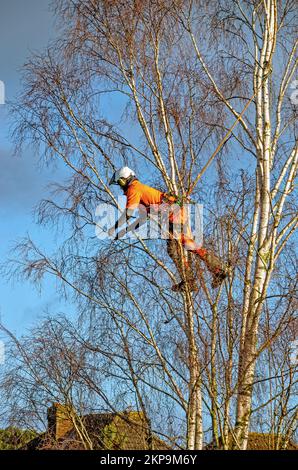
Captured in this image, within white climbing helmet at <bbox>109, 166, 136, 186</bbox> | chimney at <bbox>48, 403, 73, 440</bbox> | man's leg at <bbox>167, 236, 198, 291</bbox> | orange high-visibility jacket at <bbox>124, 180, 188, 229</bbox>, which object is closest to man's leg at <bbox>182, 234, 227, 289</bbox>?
man's leg at <bbox>167, 236, 198, 291</bbox>

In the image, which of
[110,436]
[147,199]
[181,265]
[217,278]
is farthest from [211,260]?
[110,436]

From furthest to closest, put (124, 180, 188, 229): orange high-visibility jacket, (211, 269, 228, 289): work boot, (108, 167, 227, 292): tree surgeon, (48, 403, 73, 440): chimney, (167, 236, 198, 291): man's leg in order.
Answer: (48, 403, 73, 440): chimney < (124, 180, 188, 229): orange high-visibility jacket < (211, 269, 228, 289): work boot < (108, 167, 227, 292): tree surgeon < (167, 236, 198, 291): man's leg

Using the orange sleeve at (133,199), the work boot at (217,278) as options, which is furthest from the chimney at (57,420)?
the orange sleeve at (133,199)

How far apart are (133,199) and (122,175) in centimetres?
35

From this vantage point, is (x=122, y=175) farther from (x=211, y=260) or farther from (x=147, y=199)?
(x=211, y=260)

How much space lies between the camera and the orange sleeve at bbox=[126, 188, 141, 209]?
39.1 feet

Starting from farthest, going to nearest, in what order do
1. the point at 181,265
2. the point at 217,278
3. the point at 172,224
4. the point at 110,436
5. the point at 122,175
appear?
the point at 122,175
the point at 110,436
the point at 172,224
the point at 217,278
the point at 181,265

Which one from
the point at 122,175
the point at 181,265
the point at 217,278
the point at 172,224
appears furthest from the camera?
the point at 122,175

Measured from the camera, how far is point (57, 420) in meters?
12.1

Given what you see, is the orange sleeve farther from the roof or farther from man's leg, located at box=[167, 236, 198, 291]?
the roof

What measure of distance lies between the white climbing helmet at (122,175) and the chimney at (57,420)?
8.89ft

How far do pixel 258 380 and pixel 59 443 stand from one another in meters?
2.38

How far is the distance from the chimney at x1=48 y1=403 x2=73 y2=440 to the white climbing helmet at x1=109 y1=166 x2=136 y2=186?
2.71 meters

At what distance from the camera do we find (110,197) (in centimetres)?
1212
